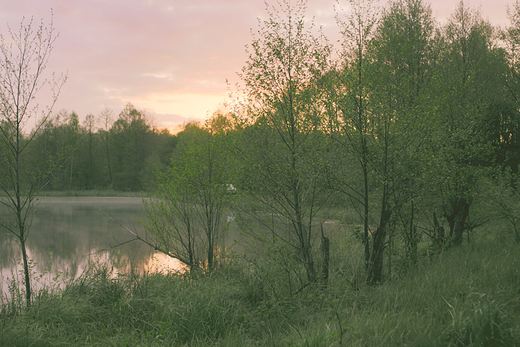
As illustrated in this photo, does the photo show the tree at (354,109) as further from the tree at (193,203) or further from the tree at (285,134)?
the tree at (193,203)

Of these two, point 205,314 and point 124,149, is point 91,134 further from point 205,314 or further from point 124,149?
point 205,314

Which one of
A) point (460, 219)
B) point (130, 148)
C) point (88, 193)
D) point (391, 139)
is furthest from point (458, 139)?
point (130, 148)

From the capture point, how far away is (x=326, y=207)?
298 inches

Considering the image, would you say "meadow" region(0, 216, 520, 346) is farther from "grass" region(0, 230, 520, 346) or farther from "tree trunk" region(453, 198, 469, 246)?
"tree trunk" region(453, 198, 469, 246)

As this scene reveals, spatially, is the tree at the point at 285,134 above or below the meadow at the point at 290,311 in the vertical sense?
above

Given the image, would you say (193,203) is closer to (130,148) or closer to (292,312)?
(292,312)

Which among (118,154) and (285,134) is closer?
(285,134)

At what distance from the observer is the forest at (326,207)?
4.66 metres

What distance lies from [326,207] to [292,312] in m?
2.59

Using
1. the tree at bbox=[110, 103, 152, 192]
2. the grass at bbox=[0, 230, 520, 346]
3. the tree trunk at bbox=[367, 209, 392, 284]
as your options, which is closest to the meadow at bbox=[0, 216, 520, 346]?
the grass at bbox=[0, 230, 520, 346]

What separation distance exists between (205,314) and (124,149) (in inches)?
1966

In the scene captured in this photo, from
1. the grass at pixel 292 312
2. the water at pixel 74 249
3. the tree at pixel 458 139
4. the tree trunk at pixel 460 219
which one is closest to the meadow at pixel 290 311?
the grass at pixel 292 312

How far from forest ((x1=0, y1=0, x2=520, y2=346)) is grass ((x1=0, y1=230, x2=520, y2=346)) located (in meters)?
0.04

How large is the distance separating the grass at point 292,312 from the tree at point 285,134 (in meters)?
1.37
